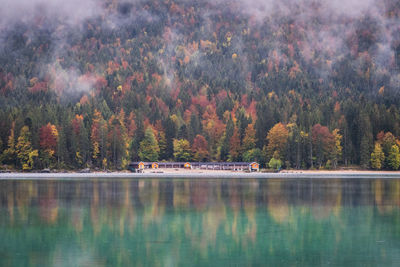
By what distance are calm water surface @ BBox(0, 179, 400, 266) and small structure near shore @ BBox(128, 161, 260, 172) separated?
268ft

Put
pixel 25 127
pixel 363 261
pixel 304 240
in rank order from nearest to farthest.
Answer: pixel 363 261 → pixel 304 240 → pixel 25 127

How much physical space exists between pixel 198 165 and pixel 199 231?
375 feet

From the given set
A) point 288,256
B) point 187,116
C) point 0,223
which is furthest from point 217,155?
point 288,256

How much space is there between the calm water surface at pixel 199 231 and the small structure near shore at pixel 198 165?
81701 millimetres

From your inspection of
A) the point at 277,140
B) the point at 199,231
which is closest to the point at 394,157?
the point at 277,140

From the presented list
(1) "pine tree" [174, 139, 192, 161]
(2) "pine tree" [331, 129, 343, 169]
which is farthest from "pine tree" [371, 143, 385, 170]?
(1) "pine tree" [174, 139, 192, 161]

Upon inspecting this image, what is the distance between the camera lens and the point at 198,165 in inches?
6068

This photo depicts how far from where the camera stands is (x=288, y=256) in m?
31.6

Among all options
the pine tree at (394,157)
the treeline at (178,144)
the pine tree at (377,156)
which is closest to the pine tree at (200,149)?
the treeline at (178,144)

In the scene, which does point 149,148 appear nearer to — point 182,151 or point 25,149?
point 182,151

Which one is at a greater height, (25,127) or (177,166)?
(25,127)

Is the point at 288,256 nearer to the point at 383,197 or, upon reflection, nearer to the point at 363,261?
the point at 363,261

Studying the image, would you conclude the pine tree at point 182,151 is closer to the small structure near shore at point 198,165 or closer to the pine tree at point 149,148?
the small structure near shore at point 198,165

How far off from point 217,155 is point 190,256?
123m
